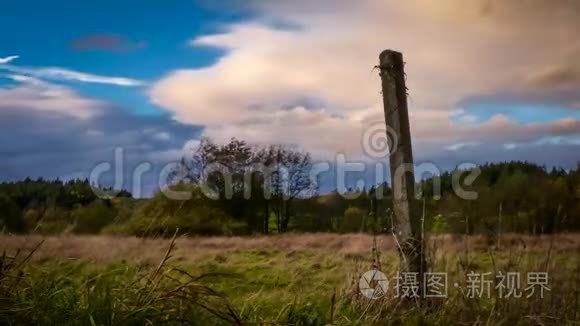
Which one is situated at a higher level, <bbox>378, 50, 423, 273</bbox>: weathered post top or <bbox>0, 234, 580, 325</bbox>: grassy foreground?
<bbox>378, 50, 423, 273</bbox>: weathered post top

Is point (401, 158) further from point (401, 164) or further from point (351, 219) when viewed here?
point (351, 219)

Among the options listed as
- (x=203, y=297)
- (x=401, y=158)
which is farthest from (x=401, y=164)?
(x=203, y=297)

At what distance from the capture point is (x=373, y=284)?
4.84m

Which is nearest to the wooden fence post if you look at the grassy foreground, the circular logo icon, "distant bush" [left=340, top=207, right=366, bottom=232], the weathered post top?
the weathered post top

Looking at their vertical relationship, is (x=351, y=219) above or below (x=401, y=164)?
below

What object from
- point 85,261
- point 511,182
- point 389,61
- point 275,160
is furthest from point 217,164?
point 85,261

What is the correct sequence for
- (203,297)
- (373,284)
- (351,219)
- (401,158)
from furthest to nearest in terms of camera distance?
(351,219) < (401,158) < (373,284) < (203,297)

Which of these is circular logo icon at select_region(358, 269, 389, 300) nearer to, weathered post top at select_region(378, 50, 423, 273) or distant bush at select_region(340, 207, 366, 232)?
weathered post top at select_region(378, 50, 423, 273)

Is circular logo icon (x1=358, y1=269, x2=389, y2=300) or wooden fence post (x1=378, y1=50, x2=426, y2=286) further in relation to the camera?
wooden fence post (x1=378, y1=50, x2=426, y2=286)

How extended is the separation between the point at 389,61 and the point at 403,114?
0.53 m

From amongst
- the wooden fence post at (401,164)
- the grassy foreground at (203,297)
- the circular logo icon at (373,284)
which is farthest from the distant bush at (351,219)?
the circular logo icon at (373,284)

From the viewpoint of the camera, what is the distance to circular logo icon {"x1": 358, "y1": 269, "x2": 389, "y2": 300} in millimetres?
4664

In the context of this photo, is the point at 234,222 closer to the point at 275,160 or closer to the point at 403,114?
the point at 275,160

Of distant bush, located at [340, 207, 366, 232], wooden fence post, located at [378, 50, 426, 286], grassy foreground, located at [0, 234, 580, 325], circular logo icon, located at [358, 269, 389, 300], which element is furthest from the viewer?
distant bush, located at [340, 207, 366, 232]
